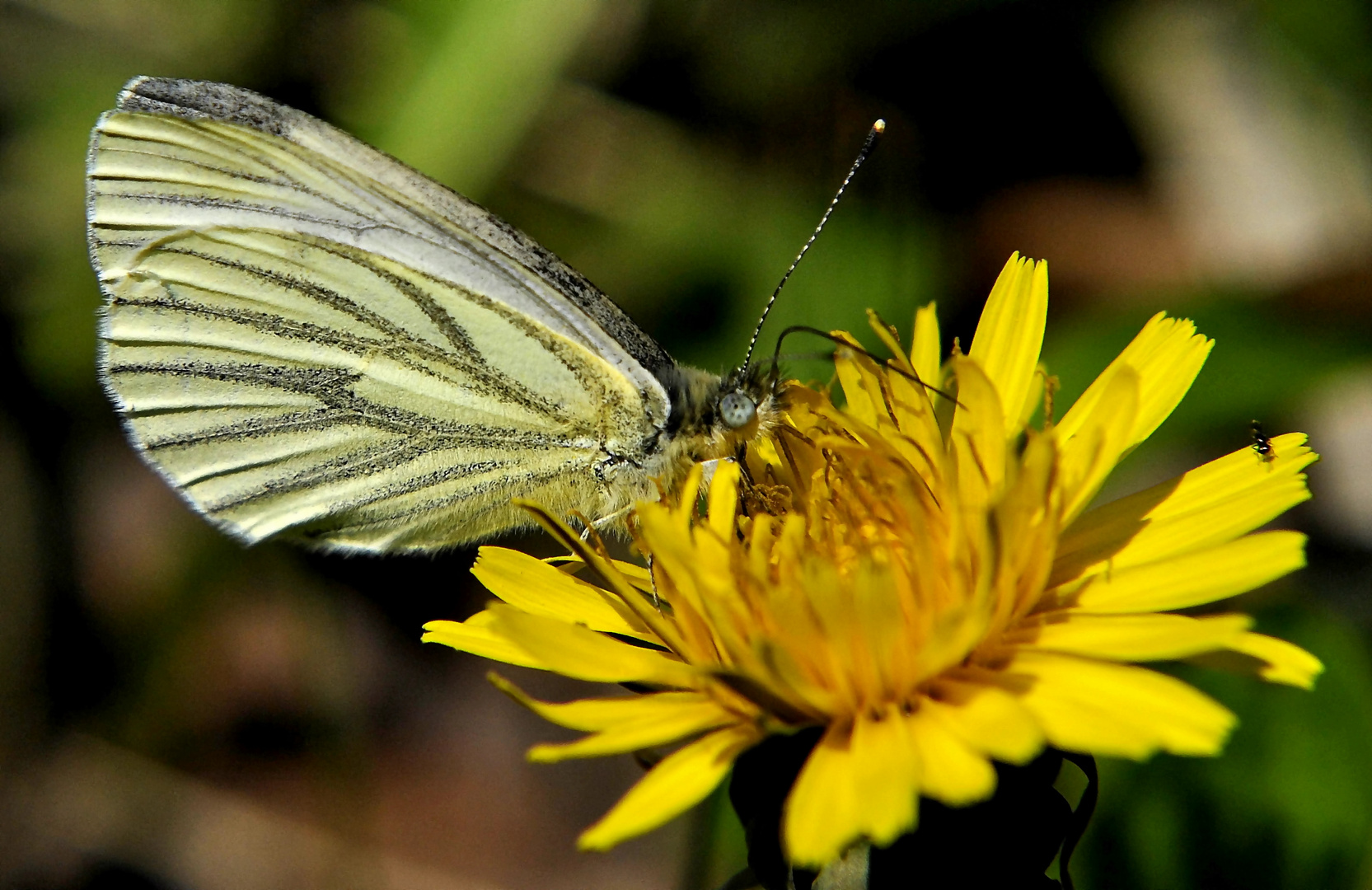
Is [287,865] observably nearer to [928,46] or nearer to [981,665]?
[981,665]

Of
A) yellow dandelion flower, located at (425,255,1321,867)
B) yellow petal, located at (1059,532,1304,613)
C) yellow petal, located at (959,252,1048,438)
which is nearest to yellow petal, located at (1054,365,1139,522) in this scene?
yellow dandelion flower, located at (425,255,1321,867)

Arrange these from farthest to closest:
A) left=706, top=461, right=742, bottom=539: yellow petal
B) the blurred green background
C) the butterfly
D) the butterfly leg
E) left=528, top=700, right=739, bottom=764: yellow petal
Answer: the blurred green background, the butterfly, the butterfly leg, left=706, top=461, right=742, bottom=539: yellow petal, left=528, top=700, right=739, bottom=764: yellow petal

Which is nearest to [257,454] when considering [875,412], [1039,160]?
[875,412]

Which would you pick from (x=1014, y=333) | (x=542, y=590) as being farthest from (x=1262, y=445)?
(x=542, y=590)

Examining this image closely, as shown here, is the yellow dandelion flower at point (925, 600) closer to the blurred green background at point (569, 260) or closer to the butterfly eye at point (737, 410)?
the butterfly eye at point (737, 410)

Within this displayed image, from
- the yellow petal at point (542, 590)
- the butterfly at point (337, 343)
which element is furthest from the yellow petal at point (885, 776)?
the butterfly at point (337, 343)

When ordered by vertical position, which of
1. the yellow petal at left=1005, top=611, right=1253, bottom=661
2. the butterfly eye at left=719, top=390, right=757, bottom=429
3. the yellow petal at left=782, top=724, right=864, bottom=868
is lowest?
the yellow petal at left=782, top=724, right=864, bottom=868

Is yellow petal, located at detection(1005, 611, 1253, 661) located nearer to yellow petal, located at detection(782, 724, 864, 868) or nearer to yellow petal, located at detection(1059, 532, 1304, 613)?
yellow petal, located at detection(1059, 532, 1304, 613)
